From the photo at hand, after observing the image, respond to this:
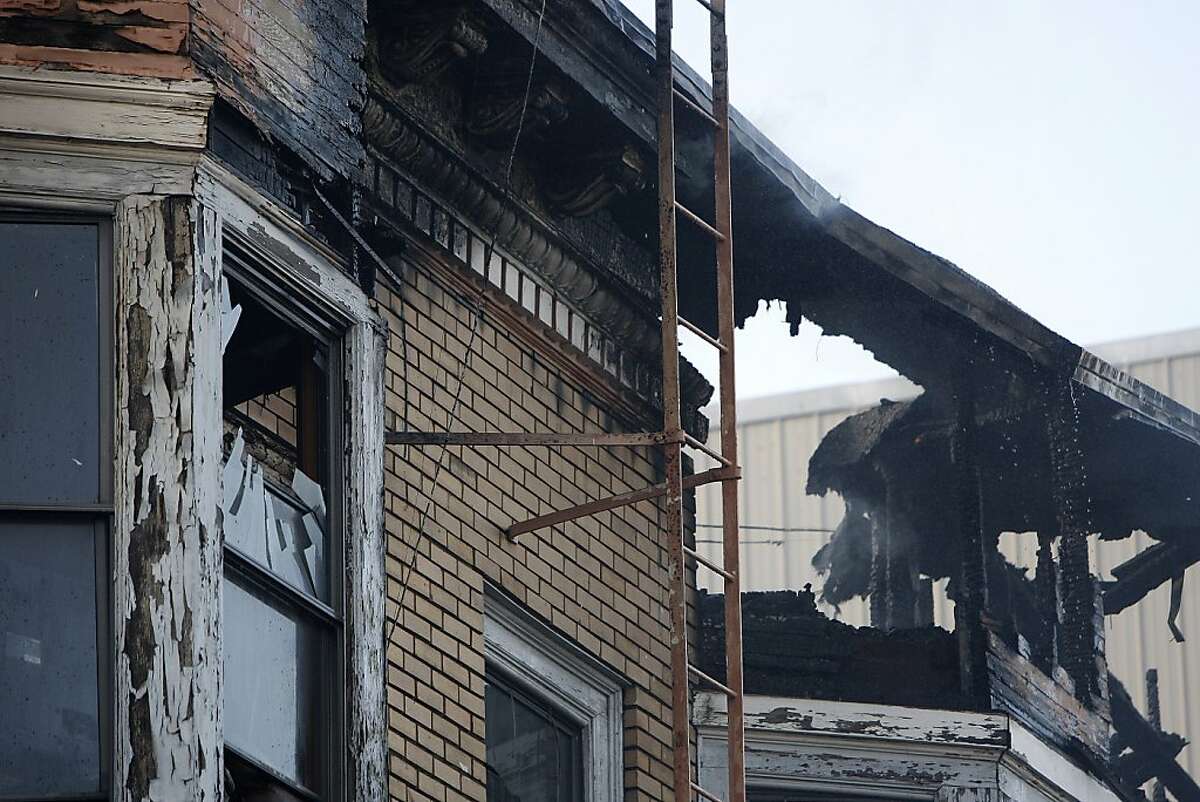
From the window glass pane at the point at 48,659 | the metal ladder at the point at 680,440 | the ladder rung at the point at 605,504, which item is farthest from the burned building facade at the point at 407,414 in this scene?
the metal ladder at the point at 680,440

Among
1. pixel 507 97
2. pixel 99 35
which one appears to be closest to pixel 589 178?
pixel 507 97

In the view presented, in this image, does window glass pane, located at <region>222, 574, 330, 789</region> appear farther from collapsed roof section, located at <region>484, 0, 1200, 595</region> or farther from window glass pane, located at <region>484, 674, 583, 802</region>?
collapsed roof section, located at <region>484, 0, 1200, 595</region>

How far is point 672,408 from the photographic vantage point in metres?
8.95

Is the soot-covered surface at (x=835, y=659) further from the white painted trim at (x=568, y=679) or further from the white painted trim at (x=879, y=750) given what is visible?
the white painted trim at (x=568, y=679)

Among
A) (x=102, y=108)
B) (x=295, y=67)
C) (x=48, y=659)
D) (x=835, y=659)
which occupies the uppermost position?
(x=295, y=67)

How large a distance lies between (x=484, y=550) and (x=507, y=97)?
6.13ft

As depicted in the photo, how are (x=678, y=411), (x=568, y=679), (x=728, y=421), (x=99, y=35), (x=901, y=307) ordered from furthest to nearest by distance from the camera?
(x=901, y=307) → (x=568, y=679) → (x=728, y=421) → (x=678, y=411) → (x=99, y=35)

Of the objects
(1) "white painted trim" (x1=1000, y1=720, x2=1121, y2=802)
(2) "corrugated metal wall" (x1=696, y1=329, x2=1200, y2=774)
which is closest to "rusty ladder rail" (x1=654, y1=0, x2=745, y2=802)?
(1) "white painted trim" (x1=1000, y1=720, x2=1121, y2=802)

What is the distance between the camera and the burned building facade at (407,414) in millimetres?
6617

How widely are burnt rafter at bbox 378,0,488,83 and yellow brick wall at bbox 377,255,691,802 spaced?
81cm

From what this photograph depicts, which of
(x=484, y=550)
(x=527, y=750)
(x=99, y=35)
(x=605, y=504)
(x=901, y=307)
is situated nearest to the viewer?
(x=99, y=35)

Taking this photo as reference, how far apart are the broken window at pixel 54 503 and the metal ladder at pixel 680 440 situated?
2.28 m

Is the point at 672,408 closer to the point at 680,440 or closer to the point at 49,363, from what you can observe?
the point at 680,440

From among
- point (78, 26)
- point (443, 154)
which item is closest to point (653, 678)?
point (443, 154)
